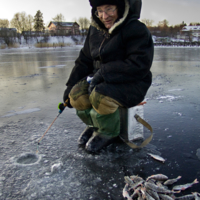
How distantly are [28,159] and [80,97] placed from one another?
82 cm

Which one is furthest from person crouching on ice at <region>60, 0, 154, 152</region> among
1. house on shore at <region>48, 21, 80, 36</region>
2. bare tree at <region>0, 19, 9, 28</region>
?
bare tree at <region>0, 19, 9, 28</region>

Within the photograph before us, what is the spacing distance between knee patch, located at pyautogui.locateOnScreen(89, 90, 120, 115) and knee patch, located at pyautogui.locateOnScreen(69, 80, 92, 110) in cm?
18

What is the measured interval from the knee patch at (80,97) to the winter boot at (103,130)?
0.38ft

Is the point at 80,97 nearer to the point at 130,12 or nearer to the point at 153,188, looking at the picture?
the point at 130,12

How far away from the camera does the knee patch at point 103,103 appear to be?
208 cm

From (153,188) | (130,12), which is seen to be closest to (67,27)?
(130,12)

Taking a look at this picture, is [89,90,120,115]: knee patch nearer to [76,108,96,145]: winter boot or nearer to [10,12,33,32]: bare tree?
[76,108,96,145]: winter boot

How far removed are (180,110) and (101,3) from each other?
1999mm

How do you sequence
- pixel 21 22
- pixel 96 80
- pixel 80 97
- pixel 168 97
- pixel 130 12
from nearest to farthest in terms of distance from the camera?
pixel 130 12, pixel 96 80, pixel 80 97, pixel 168 97, pixel 21 22

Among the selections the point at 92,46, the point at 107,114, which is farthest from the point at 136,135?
the point at 92,46

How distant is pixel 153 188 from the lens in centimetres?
155

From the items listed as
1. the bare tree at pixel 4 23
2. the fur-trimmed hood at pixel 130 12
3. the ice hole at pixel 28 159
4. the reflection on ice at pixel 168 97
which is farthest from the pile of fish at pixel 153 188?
the bare tree at pixel 4 23

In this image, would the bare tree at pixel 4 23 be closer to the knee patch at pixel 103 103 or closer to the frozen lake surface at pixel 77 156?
the frozen lake surface at pixel 77 156

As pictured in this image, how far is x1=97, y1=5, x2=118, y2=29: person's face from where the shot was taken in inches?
83.4
